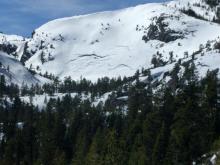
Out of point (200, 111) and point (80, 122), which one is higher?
point (200, 111)

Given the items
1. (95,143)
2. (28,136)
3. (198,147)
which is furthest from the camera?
(28,136)

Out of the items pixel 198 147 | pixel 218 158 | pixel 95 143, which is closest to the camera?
pixel 218 158

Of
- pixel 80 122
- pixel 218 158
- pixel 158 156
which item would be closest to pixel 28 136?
pixel 80 122

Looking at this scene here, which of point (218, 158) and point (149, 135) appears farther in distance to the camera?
point (149, 135)

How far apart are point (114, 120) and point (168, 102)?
6103 centimetres

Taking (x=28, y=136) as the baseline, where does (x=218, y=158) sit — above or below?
above

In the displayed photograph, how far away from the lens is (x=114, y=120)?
498 feet

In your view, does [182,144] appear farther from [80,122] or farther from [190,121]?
[80,122]

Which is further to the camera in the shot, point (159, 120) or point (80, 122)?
point (80, 122)

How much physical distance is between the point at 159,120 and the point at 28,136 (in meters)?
46.7

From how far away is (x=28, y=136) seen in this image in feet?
414

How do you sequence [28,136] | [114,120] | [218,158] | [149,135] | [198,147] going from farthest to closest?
[114,120], [28,136], [149,135], [198,147], [218,158]

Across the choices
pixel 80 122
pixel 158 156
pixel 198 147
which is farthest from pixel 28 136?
pixel 198 147

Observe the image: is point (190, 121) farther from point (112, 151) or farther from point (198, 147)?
point (112, 151)
